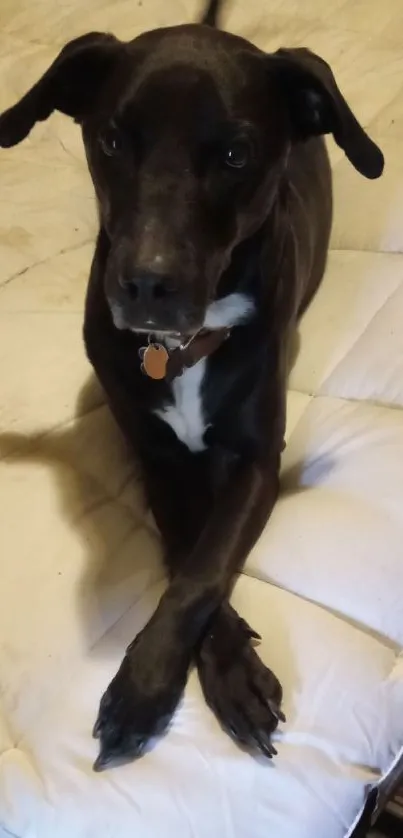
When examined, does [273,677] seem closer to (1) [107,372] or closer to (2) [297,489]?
(2) [297,489]

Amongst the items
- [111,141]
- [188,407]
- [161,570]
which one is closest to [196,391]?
[188,407]

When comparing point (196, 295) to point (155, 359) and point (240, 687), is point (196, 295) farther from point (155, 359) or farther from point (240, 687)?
point (240, 687)

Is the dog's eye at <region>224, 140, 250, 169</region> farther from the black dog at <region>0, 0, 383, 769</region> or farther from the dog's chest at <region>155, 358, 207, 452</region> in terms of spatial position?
the dog's chest at <region>155, 358, 207, 452</region>

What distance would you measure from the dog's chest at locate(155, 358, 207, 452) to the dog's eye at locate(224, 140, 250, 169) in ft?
0.97

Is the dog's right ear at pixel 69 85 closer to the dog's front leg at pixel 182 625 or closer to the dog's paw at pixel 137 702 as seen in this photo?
the dog's front leg at pixel 182 625

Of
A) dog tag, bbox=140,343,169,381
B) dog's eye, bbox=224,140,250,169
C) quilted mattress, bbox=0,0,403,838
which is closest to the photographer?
quilted mattress, bbox=0,0,403,838

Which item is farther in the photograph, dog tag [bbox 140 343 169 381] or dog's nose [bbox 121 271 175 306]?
dog tag [bbox 140 343 169 381]

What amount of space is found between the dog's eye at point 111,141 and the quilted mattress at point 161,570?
0.45 metres

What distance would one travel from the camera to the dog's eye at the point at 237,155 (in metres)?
1.08

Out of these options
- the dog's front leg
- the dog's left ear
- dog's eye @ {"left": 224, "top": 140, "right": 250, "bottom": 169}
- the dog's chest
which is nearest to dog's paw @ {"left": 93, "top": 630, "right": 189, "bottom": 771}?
the dog's front leg

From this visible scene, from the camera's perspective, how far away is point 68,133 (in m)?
2.01

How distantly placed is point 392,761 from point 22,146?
1.49m

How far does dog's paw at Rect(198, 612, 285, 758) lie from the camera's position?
3.27 feet

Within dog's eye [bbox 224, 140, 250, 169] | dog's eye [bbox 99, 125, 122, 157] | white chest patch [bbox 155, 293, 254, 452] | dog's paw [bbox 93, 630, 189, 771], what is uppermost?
dog's eye [bbox 224, 140, 250, 169]
